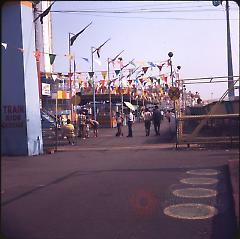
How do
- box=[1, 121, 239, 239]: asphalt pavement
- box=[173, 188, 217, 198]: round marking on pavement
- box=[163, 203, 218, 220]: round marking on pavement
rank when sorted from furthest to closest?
box=[173, 188, 217, 198]: round marking on pavement → box=[163, 203, 218, 220]: round marking on pavement → box=[1, 121, 239, 239]: asphalt pavement

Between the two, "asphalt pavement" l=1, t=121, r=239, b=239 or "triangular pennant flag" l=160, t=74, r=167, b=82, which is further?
"triangular pennant flag" l=160, t=74, r=167, b=82

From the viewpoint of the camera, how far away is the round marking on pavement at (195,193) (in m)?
6.97

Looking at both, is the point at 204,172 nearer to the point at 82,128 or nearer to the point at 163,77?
the point at 82,128

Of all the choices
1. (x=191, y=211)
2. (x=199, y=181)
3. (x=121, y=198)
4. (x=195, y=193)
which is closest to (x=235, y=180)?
(x=199, y=181)

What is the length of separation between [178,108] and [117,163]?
176 inches

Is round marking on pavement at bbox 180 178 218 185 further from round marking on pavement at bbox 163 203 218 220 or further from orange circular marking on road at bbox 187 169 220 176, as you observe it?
round marking on pavement at bbox 163 203 218 220

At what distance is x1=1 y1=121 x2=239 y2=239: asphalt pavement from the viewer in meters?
5.12

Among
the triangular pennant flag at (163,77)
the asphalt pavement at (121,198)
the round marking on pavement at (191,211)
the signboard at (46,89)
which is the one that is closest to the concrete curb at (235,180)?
the asphalt pavement at (121,198)

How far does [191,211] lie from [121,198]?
136cm

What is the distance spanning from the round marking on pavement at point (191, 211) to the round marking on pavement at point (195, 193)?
606 millimetres

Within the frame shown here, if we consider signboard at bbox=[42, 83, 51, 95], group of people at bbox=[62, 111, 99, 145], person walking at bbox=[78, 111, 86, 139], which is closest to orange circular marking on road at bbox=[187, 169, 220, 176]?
group of people at bbox=[62, 111, 99, 145]

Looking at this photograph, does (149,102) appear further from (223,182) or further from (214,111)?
(223,182)

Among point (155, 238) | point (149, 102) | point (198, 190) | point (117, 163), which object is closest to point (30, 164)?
point (117, 163)

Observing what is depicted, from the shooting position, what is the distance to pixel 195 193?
7164 millimetres
